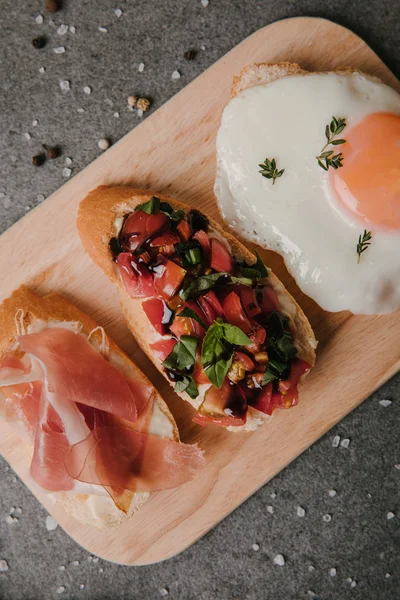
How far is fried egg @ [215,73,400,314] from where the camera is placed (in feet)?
7.68

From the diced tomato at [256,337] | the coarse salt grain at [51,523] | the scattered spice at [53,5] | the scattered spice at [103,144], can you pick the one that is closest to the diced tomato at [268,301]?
the diced tomato at [256,337]

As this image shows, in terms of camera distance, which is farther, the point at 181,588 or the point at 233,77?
the point at 181,588

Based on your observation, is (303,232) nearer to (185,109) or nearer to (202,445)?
Answer: (185,109)

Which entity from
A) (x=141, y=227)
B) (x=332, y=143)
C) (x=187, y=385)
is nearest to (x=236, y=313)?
(x=187, y=385)

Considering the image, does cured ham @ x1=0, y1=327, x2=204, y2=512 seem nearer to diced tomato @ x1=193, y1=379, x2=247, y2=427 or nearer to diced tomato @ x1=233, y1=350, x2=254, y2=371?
diced tomato @ x1=193, y1=379, x2=247, y2=427

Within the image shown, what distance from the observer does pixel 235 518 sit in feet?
9.50

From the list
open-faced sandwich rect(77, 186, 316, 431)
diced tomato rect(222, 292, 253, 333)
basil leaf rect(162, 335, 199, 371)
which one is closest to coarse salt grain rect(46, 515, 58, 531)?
open-faced sandwich rect(77, 186, 316, 431)

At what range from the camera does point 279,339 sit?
231cm

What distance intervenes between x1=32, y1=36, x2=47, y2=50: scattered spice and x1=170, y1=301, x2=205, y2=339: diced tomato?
1.78 meters

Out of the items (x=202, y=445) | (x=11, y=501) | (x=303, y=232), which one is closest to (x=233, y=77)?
(x=303, y=232)

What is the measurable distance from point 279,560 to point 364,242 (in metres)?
1.83

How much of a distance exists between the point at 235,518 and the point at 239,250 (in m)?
1.51

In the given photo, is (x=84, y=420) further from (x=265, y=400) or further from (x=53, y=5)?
(x=53, y=5)

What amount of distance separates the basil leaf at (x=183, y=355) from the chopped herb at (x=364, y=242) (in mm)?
864
